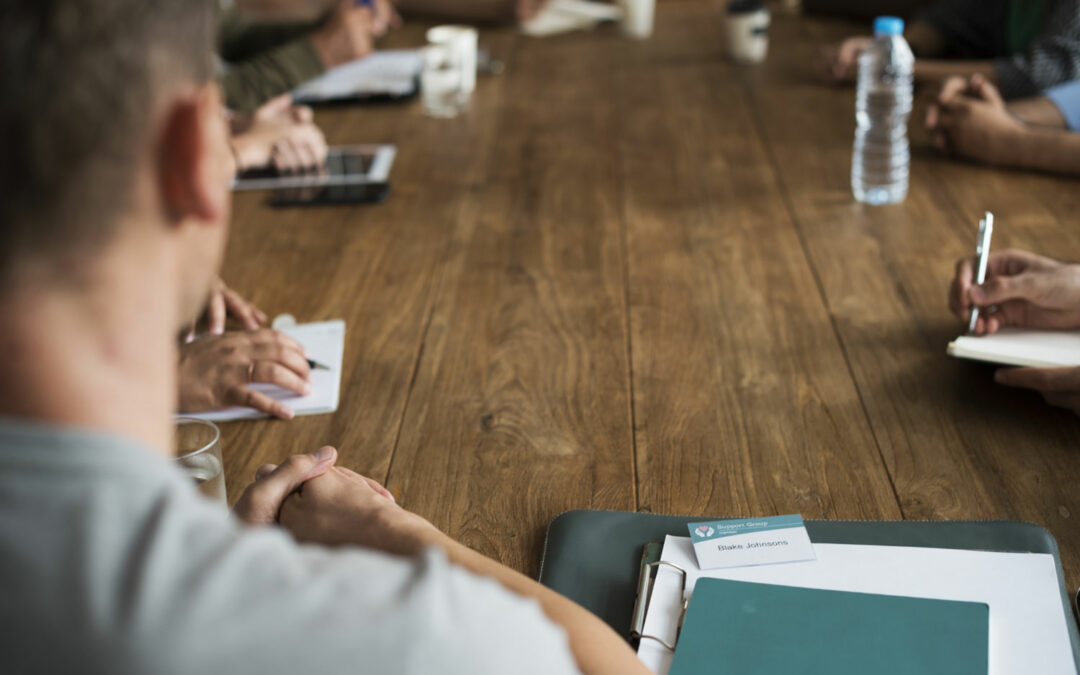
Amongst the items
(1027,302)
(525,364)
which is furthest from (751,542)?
(1027,302)

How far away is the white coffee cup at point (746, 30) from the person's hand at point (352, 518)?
72.7 inches

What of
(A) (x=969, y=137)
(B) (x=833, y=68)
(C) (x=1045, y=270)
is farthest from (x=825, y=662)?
(B) (x=833, y=68)

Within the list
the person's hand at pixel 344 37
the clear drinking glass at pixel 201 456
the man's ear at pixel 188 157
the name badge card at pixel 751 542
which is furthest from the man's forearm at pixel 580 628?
the person's hand at pixel 344 37

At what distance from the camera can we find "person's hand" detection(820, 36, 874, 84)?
2.23 meters

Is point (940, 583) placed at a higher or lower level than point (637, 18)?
higher

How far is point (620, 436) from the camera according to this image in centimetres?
108

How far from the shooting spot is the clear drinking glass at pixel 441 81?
2.16 metres

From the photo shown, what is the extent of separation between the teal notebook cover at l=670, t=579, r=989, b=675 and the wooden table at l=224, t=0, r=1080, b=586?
0.50ft

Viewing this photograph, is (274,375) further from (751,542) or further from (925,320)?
(925,320)

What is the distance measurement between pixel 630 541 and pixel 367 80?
1.74 meters

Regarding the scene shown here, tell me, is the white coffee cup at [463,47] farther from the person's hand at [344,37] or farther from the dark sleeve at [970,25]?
the dark sleeve at [970,25]

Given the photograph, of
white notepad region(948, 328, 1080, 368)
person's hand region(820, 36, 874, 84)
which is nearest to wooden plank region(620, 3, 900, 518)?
white notepad region(948, 328, 1080, 368)

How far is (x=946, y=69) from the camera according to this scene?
7.36 ft

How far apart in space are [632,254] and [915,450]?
1.95 ft
